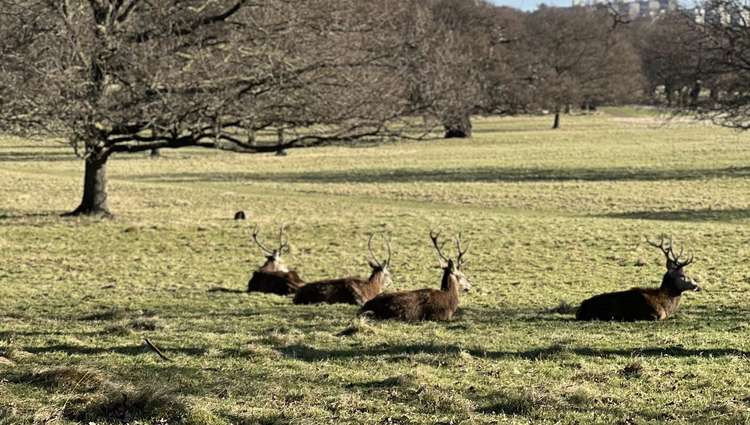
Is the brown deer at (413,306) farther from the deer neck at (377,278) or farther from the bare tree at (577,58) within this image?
the bare tree at (577,58)

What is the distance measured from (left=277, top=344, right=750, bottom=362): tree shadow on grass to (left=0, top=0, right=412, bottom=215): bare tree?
10.3m

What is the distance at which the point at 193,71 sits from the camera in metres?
19.2

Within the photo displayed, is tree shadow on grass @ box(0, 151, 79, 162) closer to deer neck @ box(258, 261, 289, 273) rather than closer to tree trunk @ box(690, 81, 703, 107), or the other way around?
tree trunk @ box(690, 81, 703, 107)

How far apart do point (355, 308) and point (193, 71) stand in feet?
29.8

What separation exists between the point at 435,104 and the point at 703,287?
27.9ft

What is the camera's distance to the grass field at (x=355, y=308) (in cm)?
609

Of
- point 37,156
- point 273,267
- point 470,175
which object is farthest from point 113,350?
point 37,156

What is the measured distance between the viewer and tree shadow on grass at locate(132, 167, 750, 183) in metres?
34.9

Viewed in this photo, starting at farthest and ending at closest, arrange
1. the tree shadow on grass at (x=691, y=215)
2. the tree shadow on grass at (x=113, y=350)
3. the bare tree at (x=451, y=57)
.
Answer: the tree shadow on grass at (x=691, y=215) → the bare tree at (x=451, y=57) → the tree shadow on grass at (x=113, y=350)

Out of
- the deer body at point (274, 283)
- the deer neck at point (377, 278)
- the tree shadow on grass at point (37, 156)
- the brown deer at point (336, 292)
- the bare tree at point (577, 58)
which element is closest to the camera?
the brown deer at point (336, 292)

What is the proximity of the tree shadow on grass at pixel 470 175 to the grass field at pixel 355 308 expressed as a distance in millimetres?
160

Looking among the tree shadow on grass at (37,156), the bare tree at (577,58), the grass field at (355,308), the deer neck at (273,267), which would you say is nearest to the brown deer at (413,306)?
the grass field at (355,308)

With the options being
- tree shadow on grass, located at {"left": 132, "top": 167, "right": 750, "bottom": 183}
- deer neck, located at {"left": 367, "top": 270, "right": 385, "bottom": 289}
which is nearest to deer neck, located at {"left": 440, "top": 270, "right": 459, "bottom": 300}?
deer neck, located at {"left": 367, "top": 270, "right": 385, "bottom": 289}

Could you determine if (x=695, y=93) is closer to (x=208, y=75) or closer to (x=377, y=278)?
(x=208, y=75)
